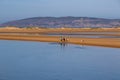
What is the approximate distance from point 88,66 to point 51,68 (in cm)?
255

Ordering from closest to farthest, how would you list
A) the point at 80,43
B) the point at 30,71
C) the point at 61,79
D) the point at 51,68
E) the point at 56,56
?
the point at 61,79, the point at 30,71, the point at 51,68, the point at 56,56, the point at 80,43

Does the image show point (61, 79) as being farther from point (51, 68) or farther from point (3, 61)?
point (3, 61)

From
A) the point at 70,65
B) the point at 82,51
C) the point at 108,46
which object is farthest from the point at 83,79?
the point at 108,46

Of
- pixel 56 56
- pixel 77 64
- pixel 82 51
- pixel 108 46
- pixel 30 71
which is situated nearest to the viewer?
pixel 30 71

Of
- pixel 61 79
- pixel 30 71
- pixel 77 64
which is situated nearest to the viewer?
pixel 61 79

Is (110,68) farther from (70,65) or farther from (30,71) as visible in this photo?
(30,71)

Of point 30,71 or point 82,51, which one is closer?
point 30,71

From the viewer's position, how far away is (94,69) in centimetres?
2297

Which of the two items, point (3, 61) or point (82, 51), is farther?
point (82, 51)

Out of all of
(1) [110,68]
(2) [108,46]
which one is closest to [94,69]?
(1) [110,68]

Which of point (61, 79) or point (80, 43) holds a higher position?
point (61, 79)

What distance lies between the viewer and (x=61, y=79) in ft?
62.9

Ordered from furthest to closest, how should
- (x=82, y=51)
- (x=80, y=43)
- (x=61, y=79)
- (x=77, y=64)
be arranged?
1. (x=80, y=43)
2. (x=82, y=51)
3. (x=77, y=64)
4. (x=61, y=79)

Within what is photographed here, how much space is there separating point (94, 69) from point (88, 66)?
142 cm
